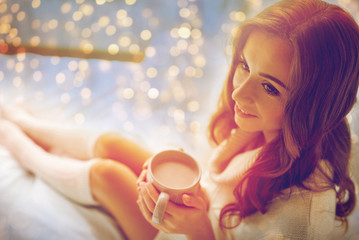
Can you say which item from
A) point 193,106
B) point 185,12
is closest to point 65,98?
point 193,106

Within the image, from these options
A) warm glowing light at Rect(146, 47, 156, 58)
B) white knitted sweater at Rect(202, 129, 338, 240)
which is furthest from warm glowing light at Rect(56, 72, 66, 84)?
white knitted sweater at Rect(202, 129, 338, 240)

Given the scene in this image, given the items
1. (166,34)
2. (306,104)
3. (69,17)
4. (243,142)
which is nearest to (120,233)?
(243,142)

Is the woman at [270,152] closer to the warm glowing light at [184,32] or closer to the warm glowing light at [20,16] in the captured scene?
the warm glowing light at [184,32]

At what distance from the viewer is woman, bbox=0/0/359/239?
407mm

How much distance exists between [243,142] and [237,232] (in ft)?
0.62

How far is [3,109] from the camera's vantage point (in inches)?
39.2

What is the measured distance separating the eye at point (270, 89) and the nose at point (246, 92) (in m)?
0.02

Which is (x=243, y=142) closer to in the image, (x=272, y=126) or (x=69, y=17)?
(x=272, y=126)

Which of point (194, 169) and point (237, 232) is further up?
point (194, 169)

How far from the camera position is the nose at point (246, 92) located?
1.53 ft

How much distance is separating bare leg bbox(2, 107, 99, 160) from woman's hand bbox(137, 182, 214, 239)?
36 centimetres

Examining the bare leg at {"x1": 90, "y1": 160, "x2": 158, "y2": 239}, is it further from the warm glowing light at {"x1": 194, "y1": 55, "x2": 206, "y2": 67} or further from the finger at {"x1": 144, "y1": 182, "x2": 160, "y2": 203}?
the warm glowing light at {"x1": 194, "y1": 55, "x2": 206, "y2": 67}

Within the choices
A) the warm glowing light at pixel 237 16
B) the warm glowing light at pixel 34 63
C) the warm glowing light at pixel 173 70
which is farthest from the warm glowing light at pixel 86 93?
the warm glowing light at pixel 237 16

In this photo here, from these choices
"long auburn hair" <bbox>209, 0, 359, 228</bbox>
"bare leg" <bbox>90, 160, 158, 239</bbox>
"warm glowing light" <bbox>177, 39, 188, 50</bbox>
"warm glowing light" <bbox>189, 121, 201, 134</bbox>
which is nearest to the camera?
"long auburn hair" <bbox>209, 0, 359, 228</bbox>
